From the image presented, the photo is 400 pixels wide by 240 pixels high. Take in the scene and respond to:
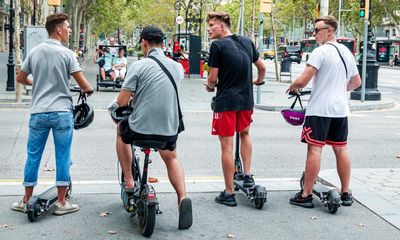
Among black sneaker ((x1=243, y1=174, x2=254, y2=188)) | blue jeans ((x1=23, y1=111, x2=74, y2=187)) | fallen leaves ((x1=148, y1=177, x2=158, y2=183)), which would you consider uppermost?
blue jeans ((x1=23, y1=111, x2=74, y2=187))

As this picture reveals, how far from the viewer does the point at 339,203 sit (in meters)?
5.96

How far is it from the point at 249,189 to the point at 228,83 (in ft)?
3.64

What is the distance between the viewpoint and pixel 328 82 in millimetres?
6027

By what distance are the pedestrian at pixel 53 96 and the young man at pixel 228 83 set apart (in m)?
1.31

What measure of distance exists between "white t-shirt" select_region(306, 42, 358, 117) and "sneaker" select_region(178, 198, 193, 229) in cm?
Result: 162

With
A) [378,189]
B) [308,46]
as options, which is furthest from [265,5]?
[308,46]

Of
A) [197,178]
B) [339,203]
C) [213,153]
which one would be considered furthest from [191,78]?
[339,203]

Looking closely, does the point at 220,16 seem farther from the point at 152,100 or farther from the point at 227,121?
the point at 152,100

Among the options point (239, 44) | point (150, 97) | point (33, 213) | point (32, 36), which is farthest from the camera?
point (32, 36)

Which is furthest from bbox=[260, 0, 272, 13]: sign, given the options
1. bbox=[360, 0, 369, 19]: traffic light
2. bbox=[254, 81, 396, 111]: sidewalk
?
bbox=[360, 0, 369, 19]: traffic light

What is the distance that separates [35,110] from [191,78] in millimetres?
24234

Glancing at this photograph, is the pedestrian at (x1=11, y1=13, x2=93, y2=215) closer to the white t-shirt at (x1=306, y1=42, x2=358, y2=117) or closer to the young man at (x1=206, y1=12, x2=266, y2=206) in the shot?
the young man at (x1=206, y1=12, x2=266, y2=206)

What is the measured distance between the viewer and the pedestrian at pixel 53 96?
A: 5590mm

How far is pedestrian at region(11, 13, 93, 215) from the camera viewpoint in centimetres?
559
